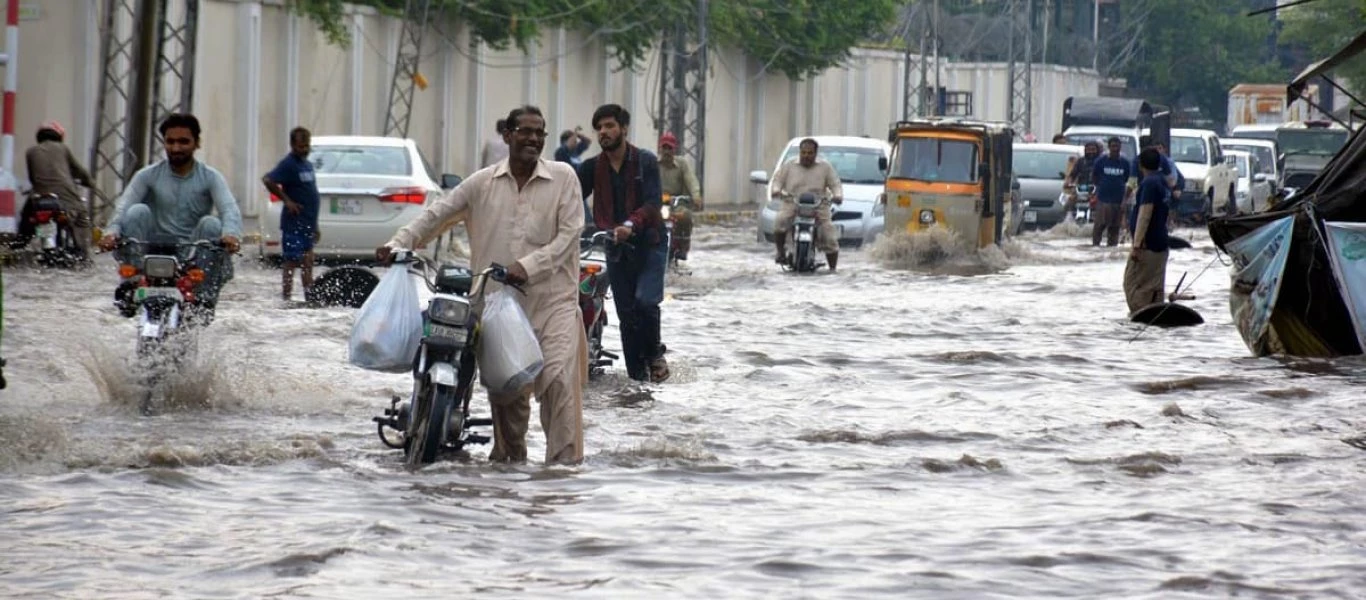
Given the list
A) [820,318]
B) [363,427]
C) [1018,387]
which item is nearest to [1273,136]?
[820,318]

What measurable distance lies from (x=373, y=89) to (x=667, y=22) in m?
10.2

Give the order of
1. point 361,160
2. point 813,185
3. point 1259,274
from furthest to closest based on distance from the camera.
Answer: point 813,185
point 361,160
point 1259,274

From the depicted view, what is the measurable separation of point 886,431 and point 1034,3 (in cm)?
7927

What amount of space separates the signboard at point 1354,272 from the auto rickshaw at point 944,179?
41.6 ft

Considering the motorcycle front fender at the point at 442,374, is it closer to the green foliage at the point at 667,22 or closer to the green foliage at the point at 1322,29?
the green foliage at the point at 667,22

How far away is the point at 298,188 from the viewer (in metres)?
18.3

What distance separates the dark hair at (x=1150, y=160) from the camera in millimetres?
17672

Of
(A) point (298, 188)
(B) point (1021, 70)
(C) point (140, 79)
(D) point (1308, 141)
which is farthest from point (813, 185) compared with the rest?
(B) point (1021, 70)

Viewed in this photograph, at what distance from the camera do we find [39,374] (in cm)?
1279

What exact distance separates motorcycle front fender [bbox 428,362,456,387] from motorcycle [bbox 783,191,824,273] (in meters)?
15.7

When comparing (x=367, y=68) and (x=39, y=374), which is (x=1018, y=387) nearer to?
(x=39, y=374)

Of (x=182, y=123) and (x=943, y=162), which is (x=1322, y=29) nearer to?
(x=943, y=162)

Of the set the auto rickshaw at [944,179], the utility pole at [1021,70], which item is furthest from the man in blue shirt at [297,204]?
the utility pole at [1021,70]

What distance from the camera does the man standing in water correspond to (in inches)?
352
